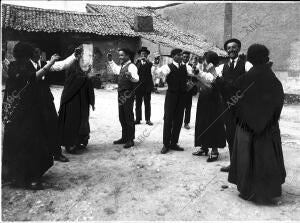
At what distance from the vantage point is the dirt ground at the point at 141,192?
12.2 ft

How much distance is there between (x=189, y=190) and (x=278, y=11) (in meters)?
18.7

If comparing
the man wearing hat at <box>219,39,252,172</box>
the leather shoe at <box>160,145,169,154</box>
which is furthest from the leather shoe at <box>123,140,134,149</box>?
the man wearing hat at <box>219,39,252,172</box>

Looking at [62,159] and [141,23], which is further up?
[141,23]

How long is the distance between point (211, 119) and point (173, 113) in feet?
2.42

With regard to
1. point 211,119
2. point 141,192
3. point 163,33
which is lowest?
point 141,192

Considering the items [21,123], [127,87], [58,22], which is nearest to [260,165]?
[21,123]

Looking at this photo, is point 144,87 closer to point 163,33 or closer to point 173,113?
point 173,113

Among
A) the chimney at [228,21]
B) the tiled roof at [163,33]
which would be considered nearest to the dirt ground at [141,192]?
the tiled roof at [163,33]

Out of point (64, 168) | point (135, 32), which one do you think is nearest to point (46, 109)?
point (64, 168)

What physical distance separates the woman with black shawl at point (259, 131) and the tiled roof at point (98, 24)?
706 inches

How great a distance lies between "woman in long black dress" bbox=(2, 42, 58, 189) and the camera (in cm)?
414

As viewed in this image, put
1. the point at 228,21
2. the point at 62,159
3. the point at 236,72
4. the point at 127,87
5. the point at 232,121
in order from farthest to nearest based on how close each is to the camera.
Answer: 1. the point at 228,21
2. the point at 127,87
3. the point at 62,159
4. the point at 232,121
5. the point at 236,72

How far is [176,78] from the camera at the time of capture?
601 cm

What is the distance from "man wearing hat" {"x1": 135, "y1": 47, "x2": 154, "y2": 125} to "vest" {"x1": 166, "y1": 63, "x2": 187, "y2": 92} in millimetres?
3082
